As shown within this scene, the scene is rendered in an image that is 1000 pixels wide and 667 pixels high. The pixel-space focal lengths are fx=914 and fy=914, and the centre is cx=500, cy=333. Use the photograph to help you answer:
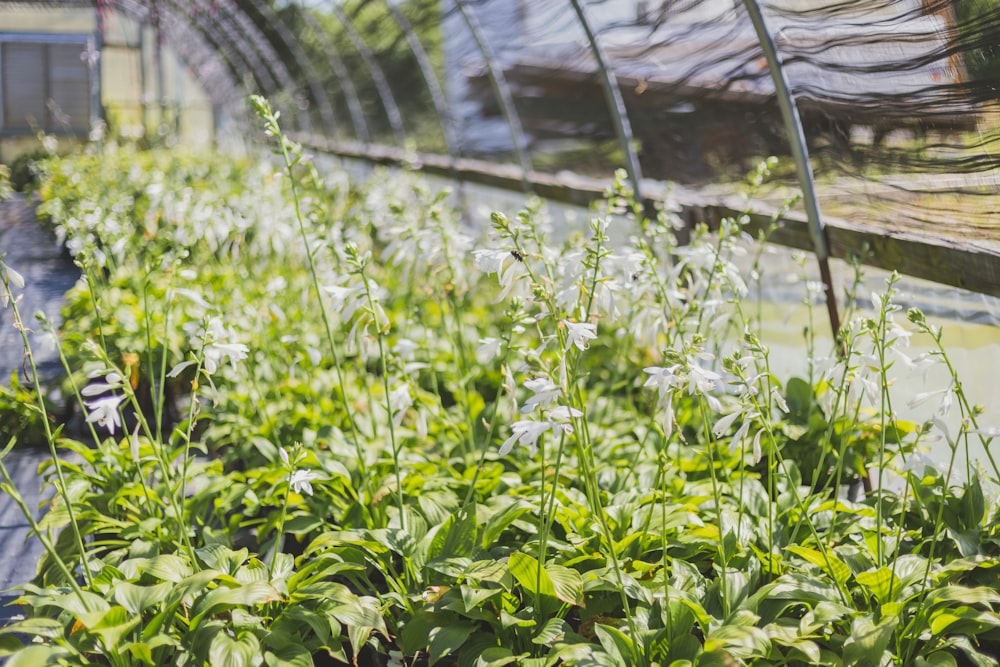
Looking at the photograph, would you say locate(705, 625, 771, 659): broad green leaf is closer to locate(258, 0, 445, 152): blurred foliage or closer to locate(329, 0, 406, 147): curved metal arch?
locate(258, 0, 445, 152): blurred foliage

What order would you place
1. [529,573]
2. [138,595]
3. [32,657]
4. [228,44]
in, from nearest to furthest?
[32,657]
[138,595]
[529,573]
[228,44]

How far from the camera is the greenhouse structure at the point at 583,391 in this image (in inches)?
82.7

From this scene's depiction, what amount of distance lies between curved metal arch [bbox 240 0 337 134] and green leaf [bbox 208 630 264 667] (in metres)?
11.4

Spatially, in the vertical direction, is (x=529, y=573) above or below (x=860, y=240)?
below

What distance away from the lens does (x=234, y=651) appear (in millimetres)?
2002

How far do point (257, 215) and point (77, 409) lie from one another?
4.33 ft

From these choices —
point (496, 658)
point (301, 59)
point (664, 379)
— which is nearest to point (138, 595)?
point (496, 658)

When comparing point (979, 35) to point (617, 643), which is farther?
point (979, 35)

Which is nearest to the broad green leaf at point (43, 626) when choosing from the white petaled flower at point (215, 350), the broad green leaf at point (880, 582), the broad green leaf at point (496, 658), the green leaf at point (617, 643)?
the white petaled flower at point (215, 350)

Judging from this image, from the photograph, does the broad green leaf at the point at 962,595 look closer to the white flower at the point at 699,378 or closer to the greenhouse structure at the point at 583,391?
the greenhouse structure at the point at 583,391

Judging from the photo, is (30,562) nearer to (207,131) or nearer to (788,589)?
(788,589)

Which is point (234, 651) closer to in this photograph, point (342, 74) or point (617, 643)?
point (617, 643)

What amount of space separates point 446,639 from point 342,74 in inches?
386

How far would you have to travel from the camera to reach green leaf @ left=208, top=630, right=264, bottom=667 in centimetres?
197
